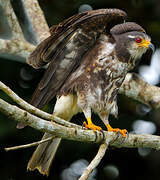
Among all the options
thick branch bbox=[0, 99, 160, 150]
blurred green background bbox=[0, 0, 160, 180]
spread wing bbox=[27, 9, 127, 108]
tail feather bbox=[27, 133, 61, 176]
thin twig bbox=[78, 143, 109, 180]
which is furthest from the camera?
blurred green background bbox=[0, 0, 160, 180]

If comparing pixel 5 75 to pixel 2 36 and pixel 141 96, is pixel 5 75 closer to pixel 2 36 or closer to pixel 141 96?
pixel 2 36

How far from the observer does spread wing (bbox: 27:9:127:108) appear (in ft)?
13.5

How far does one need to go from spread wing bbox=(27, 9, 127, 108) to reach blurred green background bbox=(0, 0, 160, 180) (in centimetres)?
93

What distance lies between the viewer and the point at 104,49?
14.8 feet

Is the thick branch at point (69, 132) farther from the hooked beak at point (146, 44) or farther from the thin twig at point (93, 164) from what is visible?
the hooked beak at point (146, 44)

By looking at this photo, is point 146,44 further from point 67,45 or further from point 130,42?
point 67,45

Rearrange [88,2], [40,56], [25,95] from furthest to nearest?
[88,2]
[25,95]
[40,56]

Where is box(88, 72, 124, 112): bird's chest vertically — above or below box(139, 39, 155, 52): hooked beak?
below

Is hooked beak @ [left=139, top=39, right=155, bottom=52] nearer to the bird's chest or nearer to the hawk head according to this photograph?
the hawk head

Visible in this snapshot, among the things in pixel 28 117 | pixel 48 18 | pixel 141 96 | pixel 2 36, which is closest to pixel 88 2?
pixel 48 18

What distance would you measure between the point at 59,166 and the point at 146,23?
256 centimetres

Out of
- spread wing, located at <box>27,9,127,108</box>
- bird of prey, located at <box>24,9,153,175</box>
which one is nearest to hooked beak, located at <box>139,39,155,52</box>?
bird of prey, located at <box>24,9,153,175</box>

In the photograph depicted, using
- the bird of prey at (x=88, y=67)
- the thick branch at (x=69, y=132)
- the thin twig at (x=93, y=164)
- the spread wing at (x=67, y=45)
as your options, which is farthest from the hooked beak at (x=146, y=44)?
the thin twig at (x=93, y=164)

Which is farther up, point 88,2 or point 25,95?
point 88,2
